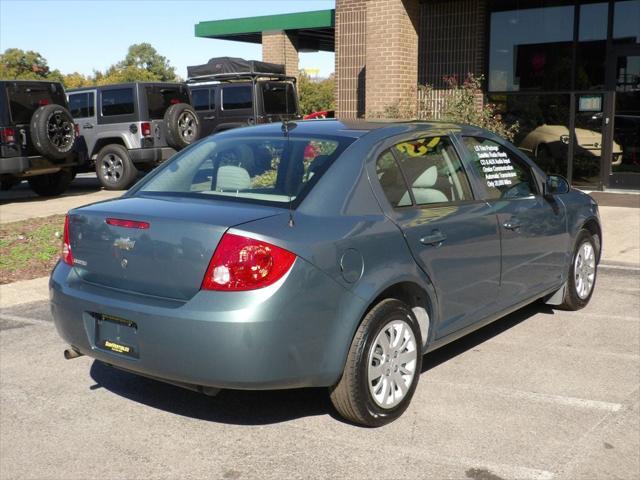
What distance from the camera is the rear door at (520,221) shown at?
204 inches

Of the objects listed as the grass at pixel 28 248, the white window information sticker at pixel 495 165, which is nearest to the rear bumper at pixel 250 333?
the white window information sticker at pixel 495 165

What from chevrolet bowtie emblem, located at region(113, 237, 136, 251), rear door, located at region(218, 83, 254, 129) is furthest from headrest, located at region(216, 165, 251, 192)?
rear door, located at region(218, 83, 254, 129)

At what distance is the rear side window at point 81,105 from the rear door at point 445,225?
41.6ft

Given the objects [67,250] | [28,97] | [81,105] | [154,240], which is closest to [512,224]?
[154,240]

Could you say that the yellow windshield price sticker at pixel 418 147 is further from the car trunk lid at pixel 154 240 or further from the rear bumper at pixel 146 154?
the rear bumper at pixel 146 154

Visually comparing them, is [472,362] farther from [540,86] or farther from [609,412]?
[540,86]

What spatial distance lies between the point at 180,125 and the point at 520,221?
11.3 meters

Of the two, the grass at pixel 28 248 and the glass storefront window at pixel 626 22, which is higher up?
the glass storefront window at pixel 626 22

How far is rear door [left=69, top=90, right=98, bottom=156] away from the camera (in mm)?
16078

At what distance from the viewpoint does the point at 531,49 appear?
14.9 meters

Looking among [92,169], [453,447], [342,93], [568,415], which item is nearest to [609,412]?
[568,415]

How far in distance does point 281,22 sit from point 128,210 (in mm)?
19397

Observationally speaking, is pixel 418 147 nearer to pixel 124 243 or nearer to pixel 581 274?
pixel 124 243

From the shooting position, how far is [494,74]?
→ 50.5 feet
